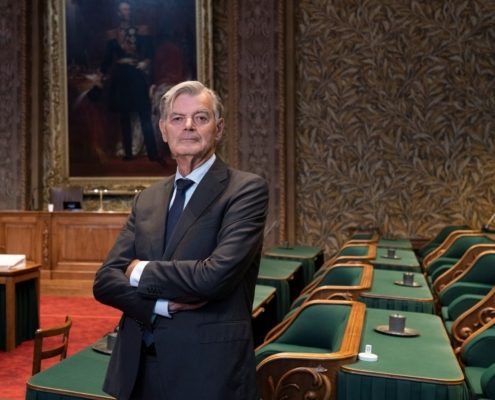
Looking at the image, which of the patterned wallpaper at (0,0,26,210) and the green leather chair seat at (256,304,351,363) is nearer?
the green leather chair seat at (256,304,351,363)

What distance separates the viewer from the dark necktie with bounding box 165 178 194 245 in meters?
1.67

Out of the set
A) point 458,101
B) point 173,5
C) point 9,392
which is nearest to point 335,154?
point 458,101

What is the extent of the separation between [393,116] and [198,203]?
6.12 metres

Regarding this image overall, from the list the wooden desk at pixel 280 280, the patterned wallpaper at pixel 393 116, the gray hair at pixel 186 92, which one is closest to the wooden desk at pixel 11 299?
the wooden desk at pixel 280 280

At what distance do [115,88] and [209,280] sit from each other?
6736 mm

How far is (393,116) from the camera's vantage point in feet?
24.2

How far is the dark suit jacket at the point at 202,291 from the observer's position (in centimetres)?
152

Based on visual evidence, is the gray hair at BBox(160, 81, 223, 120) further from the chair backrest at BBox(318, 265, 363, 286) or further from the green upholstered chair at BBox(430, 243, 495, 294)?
the green upholstered chair at BBox(430, 243, 495, 294)

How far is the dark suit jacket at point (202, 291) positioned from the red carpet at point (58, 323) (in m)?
2.11

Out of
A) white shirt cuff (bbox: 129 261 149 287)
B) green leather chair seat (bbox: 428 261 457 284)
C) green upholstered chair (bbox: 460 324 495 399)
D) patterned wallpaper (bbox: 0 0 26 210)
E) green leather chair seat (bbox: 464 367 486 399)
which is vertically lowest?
green leather chair seat (bbox: 464 367 486 399)

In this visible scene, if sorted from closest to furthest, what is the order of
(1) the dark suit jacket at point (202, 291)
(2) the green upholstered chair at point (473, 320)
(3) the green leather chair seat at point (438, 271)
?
(1) the dark suit jacket at point (202, 291)
(2) the green upholstered chair at point (473, 320)
(3) the green leather chair seat at point (438, 271)

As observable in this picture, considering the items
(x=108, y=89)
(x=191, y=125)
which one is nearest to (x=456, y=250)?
(x=191, y=125)

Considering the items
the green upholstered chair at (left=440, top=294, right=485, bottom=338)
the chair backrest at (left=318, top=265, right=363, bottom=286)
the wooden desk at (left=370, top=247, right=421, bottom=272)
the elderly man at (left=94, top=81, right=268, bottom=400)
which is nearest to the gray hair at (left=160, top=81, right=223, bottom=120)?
the elderly man at (left=94, top=81, right=268, bottom=400)

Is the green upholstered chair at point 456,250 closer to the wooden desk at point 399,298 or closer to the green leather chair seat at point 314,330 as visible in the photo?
the wooden desk at point 399,298
